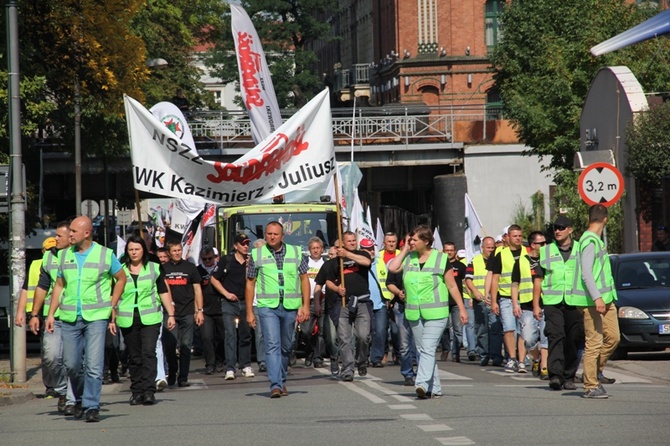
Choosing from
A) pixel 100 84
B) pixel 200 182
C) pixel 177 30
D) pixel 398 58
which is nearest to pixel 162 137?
pixel 200 182

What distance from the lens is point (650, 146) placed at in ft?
94.3

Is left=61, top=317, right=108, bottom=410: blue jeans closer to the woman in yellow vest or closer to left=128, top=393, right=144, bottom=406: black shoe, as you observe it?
left=128, top=393, right=144, bottom=406: black shoe

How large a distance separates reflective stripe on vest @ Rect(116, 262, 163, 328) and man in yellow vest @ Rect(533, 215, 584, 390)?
4032 millimetres

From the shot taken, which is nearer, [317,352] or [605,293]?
[605,293]

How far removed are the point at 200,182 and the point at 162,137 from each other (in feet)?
2.41

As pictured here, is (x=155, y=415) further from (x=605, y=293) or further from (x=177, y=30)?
(x=177, y=30)

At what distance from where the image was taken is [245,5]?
74.9m

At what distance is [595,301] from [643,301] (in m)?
6.18

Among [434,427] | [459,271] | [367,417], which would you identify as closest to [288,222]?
[459,271]

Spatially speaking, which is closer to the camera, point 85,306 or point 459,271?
point 85,306

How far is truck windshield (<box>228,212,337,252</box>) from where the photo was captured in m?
24.4

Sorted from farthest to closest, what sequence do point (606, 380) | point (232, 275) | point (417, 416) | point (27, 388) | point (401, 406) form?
point (232, 275) → point (27, 388) → point (606, 380) → point (401, 406) → point (417, 416)

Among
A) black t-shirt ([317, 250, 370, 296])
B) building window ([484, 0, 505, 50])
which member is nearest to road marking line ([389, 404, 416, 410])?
black t-shirt ([317, 250, 370, 296])

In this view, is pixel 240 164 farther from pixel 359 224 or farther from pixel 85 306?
pixel 359 224
